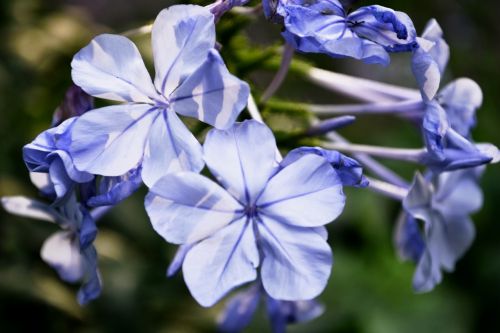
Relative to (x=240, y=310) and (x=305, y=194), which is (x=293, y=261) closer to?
(x=305, y=194)

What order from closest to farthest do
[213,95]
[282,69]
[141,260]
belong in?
[213,95], [282,69], [141,260]

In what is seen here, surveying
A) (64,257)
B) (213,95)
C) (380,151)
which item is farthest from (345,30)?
(64,257)

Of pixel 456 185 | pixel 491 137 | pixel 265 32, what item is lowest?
pixel 265 32

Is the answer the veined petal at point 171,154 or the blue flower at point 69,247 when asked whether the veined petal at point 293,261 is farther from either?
the blue flower at point 69,247

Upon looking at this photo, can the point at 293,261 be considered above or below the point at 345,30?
below

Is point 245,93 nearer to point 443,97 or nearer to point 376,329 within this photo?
point 443,97

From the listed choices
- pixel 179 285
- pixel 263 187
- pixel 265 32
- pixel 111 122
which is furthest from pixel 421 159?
pixel 265 32
